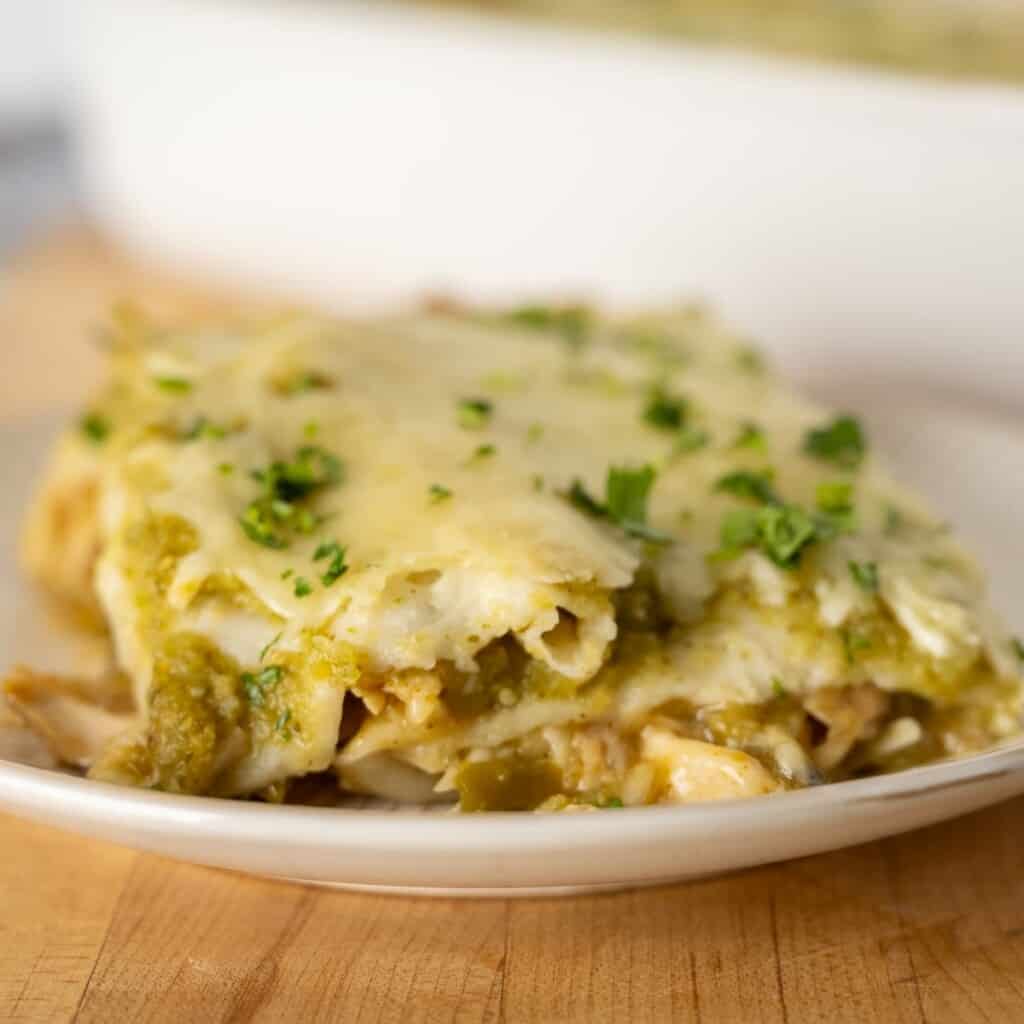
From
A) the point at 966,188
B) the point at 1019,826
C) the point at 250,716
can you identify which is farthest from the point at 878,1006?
the point at 966,188

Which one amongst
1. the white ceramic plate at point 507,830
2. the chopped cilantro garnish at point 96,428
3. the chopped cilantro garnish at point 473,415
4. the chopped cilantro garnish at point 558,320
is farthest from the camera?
the chopped cilantro garnish at point 558,320

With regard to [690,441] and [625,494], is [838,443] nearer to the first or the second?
[690,441]

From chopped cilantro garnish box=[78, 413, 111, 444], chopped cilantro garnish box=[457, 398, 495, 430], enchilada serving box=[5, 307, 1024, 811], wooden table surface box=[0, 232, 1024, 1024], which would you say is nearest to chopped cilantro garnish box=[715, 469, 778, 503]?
enchilada serving box=[5, 307, 1024, 811]

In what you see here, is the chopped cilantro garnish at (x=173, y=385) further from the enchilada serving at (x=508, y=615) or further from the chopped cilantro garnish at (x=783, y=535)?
the chopped cilantro garnish at (x=783, y=535)

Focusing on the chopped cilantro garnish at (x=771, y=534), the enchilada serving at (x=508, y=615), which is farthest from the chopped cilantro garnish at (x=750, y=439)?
the chopped cilantro garnish at (x=771, y=534)

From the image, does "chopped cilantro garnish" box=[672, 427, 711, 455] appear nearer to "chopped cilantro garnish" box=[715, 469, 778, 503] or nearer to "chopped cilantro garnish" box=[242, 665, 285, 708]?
"chopped cilantro garnish" box=[715, 469, 778, 503]
